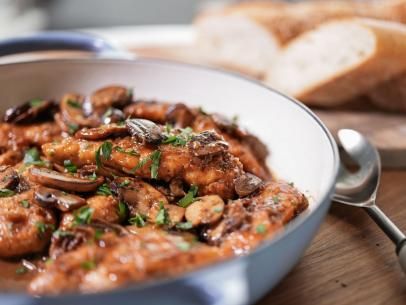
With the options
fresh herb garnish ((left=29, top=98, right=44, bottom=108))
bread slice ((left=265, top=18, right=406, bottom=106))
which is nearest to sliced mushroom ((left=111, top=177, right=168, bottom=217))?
fresh herb garnish ((left=29, top=98, right=44, bottom=108))

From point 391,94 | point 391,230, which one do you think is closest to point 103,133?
point 391,230

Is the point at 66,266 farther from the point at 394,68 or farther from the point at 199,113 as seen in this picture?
the point at 394,68

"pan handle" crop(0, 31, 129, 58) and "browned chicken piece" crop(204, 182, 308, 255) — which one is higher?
"pan handle" crop(0, 31, 129, 58)

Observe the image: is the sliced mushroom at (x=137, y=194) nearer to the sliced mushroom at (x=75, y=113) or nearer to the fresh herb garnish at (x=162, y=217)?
the fresh herb garnish at (x=162, y=217)

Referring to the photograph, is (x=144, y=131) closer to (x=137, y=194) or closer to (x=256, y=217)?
(x=137, y=194)

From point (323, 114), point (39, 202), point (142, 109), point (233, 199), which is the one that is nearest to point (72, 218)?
point (39, 202)

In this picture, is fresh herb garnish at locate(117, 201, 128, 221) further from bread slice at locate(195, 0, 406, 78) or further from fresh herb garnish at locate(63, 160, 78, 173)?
bread slice at locate(195, 0, 406, 78)
